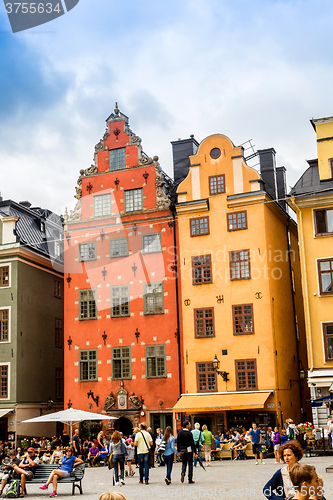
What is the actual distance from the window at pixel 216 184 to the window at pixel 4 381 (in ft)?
51.5

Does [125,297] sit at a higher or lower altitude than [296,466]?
higher

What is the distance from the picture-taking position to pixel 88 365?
1404 inches

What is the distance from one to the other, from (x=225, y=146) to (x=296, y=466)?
97.6ft

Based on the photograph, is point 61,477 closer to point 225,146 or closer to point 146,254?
point 146,254

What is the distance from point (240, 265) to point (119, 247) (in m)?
7.17

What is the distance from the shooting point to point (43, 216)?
45094 millimetres

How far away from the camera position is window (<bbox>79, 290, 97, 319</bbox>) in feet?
119

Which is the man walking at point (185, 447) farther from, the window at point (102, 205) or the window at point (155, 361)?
the window at point (102, 205)

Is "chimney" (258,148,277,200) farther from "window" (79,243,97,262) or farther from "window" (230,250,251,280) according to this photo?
"window" (79,243,97,262)

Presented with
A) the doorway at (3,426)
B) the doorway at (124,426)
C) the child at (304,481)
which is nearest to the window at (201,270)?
the doorway at (124,426)

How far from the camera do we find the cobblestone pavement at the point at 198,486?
14.9 m

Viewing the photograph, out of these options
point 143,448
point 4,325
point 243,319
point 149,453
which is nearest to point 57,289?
point 4,325

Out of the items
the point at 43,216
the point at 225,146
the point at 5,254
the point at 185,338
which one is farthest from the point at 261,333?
the point at 43,216

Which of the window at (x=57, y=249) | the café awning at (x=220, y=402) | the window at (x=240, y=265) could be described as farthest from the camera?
the window at (x=57, y=249)
